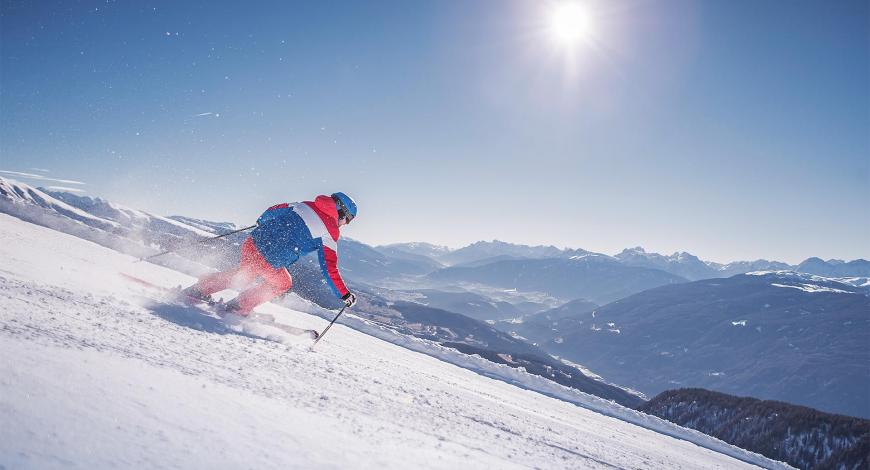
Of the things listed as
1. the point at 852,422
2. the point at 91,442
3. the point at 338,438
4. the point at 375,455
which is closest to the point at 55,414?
the point at 91,442

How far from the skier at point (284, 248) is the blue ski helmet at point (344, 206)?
0.59 feet

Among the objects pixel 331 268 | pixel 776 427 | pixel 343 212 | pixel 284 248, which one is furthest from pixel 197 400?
pixel 776 427

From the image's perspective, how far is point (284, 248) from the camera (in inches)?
288

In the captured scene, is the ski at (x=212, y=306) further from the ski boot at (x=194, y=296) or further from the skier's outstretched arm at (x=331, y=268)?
the skier's outstretched arm at (x=331, y=268)

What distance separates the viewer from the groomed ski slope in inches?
76.8

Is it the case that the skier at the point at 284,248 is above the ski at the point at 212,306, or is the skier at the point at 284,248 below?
above

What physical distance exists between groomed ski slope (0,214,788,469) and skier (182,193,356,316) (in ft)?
3.69

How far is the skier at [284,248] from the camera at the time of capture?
7.25m

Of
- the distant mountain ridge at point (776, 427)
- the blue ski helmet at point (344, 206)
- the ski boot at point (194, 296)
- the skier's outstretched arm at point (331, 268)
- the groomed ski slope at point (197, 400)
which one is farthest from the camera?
the distant mountain ridge at point (776, 427)

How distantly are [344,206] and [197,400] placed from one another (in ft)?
17.3

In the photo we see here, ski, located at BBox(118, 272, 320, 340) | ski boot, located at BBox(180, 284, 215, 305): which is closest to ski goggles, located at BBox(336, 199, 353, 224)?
ski, located at BBox(118, 272, 320, 340)

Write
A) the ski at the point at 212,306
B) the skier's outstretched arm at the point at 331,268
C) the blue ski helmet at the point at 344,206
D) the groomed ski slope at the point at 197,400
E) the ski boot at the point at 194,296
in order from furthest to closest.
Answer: the blue ski helmet at the point at 344,206, the skier's outstretched arm at the point at 331,268, the ski boot at the point at 194,296, the ski at the point at 212,306, the groomed ski slope at the point at 197,400

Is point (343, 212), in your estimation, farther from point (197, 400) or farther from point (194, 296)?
point (197, 400)

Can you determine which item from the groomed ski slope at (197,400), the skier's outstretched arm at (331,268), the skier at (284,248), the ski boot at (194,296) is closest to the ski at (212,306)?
the ski boot at (194,296)
